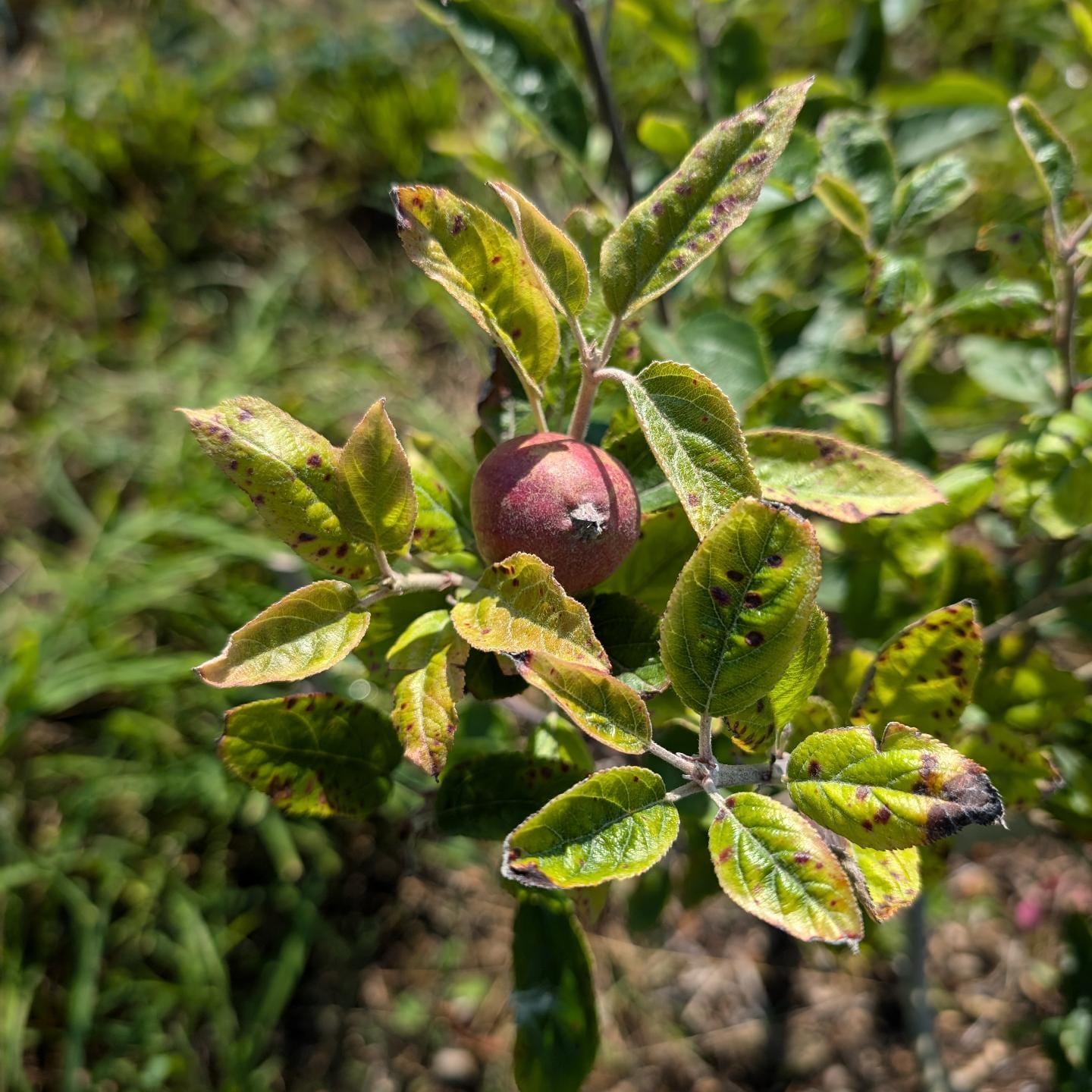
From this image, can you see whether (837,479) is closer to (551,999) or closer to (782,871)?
(782,871)

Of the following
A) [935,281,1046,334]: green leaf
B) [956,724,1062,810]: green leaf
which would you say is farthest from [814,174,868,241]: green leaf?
[956,724,1062,810]: green leaf

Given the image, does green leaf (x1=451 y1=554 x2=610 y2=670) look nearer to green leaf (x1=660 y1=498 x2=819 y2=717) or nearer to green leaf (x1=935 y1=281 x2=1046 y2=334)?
green leaf (x1=660 y1=498 x2=819 y2=717)

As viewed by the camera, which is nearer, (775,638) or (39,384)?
(775,638)

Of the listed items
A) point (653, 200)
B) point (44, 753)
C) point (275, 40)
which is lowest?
point (44, 753)

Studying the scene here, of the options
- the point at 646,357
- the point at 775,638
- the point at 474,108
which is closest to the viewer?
the point at 775,638

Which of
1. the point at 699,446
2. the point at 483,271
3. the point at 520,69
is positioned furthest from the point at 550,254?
the point at 520,69

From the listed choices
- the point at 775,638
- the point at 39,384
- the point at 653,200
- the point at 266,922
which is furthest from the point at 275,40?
the point at 775,638

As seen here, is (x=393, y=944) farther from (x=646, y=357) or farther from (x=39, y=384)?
(x=39, y=384)
